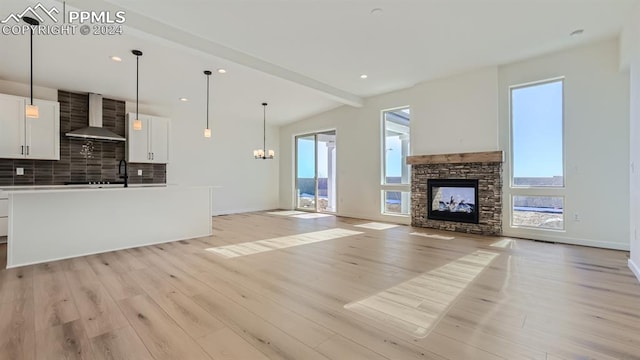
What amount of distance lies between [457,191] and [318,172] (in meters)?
4.53

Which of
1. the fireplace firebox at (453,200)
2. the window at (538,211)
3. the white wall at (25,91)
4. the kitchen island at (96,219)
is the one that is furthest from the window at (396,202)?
the white wall at (25,91)

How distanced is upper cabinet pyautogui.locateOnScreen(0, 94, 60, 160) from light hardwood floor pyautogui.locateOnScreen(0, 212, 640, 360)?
97.0 inches

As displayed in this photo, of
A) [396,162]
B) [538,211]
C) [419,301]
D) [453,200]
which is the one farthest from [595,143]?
[419,301]

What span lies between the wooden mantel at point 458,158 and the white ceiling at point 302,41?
1687mm

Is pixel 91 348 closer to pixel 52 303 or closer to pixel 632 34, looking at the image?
pixel 52 303

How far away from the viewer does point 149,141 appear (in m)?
6.88

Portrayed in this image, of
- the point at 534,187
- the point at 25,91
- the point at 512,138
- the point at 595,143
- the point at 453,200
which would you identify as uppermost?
the point at 25,91

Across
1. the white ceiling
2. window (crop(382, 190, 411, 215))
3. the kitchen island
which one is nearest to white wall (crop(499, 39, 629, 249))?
the white ceiling

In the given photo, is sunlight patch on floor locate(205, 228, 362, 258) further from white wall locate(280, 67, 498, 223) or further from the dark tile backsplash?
A: the dark tile backsplash

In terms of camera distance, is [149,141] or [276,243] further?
[149,141]

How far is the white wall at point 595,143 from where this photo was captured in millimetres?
4359

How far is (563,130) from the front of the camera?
486 cm

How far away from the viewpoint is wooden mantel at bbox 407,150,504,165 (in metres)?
5.39

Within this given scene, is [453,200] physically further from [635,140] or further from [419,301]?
[419,301]
